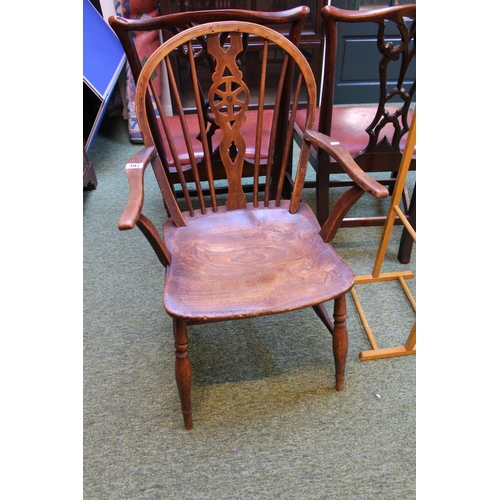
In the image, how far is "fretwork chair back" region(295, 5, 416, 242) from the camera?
1.21 m

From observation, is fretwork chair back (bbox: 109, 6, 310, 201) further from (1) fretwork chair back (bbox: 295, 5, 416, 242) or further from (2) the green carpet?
(2) the green carpet

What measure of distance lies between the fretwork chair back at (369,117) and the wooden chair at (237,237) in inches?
6.5

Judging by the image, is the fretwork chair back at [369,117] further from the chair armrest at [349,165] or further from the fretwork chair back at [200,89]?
the chair armrest at [349,165]

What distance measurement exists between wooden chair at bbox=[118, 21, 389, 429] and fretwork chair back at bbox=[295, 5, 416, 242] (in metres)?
0.17

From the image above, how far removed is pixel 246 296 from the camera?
1.00m

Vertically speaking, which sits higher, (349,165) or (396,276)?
(349,165)

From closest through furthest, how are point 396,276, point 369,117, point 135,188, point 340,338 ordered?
1. point 135,188
2. point 340,338
3. point 396,276
4. point 369,117

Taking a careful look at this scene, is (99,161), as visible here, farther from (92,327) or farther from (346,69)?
(346,69)

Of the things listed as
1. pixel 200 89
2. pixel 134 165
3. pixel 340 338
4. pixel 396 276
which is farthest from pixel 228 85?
pixel 396 276

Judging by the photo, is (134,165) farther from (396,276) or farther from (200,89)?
(396,276)

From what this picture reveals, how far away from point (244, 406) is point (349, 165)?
0.77 metres

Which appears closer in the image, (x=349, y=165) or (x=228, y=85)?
(x=349, y=165)

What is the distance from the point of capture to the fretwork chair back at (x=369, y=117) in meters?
1.21

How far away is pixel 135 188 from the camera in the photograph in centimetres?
97
